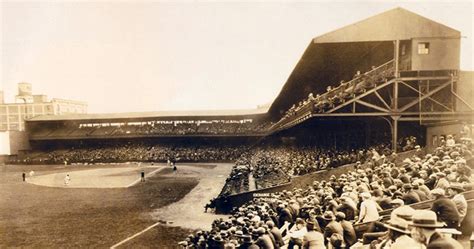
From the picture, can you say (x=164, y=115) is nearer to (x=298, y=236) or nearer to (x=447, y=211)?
(x=298, y=236)

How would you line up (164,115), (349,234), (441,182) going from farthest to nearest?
(164,115)
(441,182)
(349,234)

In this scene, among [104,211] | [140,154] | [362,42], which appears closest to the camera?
[362,42]

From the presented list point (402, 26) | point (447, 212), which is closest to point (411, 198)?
point (447, 212)

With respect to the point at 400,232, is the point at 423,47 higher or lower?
higher

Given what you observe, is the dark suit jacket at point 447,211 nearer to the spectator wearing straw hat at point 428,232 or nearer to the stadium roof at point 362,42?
the spectator wearing straw hat at point 428,232

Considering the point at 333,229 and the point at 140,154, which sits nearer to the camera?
the point at 333,229

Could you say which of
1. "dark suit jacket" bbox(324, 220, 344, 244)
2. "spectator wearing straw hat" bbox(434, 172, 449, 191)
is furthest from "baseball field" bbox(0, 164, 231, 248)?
"spectator wearing straw hat" bbox(434, 172, 449, 191)

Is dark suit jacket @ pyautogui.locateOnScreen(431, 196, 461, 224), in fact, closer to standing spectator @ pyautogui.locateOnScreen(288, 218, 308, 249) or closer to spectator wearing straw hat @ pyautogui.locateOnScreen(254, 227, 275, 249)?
standing spectator @ pyautogui.locateOnScreen(288, 218, 308, 249)
